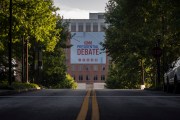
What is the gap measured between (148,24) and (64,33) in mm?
22887

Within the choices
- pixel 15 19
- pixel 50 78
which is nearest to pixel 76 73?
pixel 50 78

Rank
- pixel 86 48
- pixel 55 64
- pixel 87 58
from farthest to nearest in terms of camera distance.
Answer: pixel 87 58 → pixel 86 48 → pixel 55 64

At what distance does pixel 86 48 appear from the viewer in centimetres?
18238

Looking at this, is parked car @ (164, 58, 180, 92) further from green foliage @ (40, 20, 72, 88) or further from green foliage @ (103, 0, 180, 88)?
green foliage @ (40, 20, 72, 88)

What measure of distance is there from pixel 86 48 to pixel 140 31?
140 m

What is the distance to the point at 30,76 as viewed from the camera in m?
62.0

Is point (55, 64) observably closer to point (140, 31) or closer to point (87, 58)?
point (140, 31)

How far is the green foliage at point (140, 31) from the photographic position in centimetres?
2931

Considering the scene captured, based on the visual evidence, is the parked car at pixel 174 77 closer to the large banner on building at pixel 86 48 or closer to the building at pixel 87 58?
the building at pixel 87 58

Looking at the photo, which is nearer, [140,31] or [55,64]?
[140,31]

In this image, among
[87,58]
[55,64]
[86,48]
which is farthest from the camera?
[87,58]

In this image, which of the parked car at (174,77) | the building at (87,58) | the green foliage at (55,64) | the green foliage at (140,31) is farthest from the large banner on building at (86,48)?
the parked car at (174,77)

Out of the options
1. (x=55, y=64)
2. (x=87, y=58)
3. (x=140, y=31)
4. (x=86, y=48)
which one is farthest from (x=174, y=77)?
(x=87, y=58)

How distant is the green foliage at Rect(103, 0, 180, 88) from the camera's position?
1154 inches
